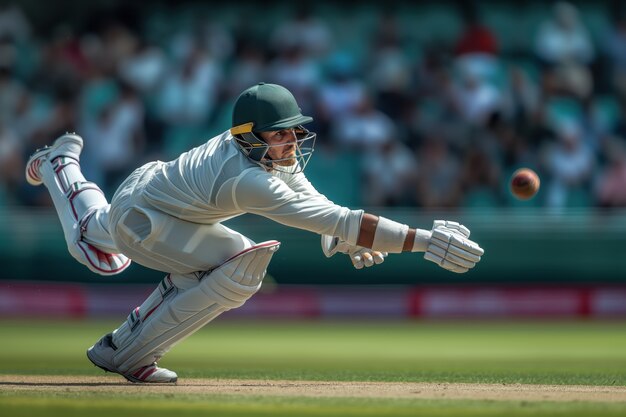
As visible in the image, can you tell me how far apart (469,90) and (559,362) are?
5.63 meters

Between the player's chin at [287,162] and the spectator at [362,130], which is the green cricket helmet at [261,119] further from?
the spectator at [362,130]

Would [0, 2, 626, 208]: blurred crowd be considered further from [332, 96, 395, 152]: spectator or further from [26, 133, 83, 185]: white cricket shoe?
[26, 133, 83, 185]: white cricket shoe

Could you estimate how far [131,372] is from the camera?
248 inches

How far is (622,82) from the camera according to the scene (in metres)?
13.5

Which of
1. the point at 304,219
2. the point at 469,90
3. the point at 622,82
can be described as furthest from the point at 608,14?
the point at 304,219

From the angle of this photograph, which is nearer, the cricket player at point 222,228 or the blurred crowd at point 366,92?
the cricket player at point 222,228

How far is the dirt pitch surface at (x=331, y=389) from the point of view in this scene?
18.3 ft

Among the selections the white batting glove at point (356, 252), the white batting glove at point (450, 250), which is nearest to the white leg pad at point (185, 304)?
the white batting glove at point (356, 252)

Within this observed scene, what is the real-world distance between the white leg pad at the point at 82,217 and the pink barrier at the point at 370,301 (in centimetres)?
510

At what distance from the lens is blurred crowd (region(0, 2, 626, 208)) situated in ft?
41.2

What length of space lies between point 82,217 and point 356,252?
5.58 ft

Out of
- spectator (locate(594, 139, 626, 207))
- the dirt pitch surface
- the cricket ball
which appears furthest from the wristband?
spectator (locate(594, 139, 626, 207))

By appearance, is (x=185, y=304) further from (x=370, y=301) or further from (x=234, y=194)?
(x=370, y=301)

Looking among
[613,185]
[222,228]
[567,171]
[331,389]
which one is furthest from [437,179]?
[331,389]
